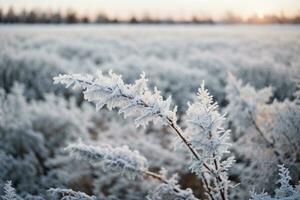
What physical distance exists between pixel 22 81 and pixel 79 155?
585 centimetres

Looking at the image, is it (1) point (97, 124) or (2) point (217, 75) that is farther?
(2) point (217, 75)

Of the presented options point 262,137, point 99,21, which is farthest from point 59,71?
point 99,21

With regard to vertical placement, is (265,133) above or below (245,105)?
below

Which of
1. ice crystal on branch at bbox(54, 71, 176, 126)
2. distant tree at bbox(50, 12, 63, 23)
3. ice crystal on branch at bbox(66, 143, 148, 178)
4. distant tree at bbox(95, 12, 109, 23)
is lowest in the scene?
ice crystal on branch at bbox(66, 143, 148, 178)

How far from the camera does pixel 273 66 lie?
24.2ft

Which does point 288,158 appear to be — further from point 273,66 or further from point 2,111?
point 273,66

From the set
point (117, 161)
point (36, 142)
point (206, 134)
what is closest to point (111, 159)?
point (117, 161)

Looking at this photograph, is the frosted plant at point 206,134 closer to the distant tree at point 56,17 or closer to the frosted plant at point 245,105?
the frosted plant at point 245,105

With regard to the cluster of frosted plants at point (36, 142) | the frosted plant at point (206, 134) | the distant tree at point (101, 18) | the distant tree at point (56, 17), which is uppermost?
the distant tree at point (101, 18)

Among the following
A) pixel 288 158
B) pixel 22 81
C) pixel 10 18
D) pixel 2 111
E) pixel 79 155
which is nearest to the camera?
pixel 79 155

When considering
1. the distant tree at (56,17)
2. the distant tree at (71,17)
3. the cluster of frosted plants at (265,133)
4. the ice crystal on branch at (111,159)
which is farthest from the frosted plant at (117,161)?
the distant tree at (71,17)

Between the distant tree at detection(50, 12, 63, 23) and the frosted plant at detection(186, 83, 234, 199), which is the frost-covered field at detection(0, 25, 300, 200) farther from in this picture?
the distant tree at detection(50, 12, 63, 23)

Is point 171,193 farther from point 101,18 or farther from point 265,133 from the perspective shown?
point 101,18

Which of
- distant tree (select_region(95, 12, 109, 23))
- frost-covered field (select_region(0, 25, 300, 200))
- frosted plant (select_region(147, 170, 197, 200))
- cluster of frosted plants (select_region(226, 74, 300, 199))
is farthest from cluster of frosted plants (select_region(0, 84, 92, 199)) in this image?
distant tree (select_region(95, 12, 109, 23))
